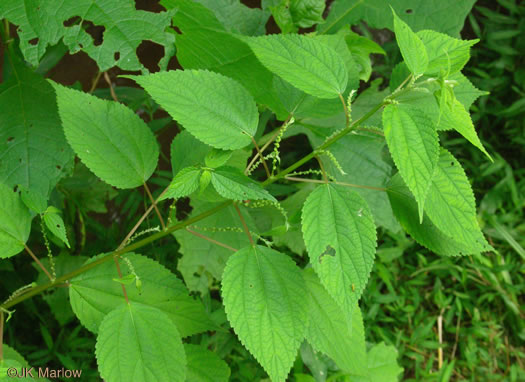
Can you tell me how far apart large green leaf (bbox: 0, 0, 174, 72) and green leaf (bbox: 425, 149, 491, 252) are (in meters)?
0.49

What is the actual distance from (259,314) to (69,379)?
2.88 feet

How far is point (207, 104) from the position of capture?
0.68 m

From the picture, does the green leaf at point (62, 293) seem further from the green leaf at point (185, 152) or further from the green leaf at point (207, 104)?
the green leaf at point (207, 104)

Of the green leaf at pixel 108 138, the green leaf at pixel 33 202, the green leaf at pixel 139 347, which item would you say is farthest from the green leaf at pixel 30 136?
the green leaf at pixel 139 347

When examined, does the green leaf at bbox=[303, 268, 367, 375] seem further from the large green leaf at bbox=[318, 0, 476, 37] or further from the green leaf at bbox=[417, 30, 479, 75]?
the large green leaf at bbox=[318, 0, 476, 37]

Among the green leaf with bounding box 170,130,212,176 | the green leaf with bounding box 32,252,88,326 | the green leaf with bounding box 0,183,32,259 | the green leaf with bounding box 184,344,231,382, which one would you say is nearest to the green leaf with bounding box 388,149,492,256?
the green leaf with bounding box 170,130,212,176

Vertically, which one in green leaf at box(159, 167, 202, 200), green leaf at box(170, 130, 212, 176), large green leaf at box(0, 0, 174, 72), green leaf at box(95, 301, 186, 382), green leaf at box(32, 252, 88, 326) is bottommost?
green leaf at box(32, 252, 88, 326)

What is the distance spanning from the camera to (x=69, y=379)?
51.6 inches

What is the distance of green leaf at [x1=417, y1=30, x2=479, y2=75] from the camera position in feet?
2.13

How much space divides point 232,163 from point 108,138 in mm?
226

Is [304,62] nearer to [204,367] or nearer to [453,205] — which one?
[453,205]

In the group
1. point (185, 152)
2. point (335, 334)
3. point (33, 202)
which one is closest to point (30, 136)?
point (33, 202)

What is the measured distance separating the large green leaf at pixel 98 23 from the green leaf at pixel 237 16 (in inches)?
8.6

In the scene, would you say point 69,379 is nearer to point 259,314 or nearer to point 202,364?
point 202,364
